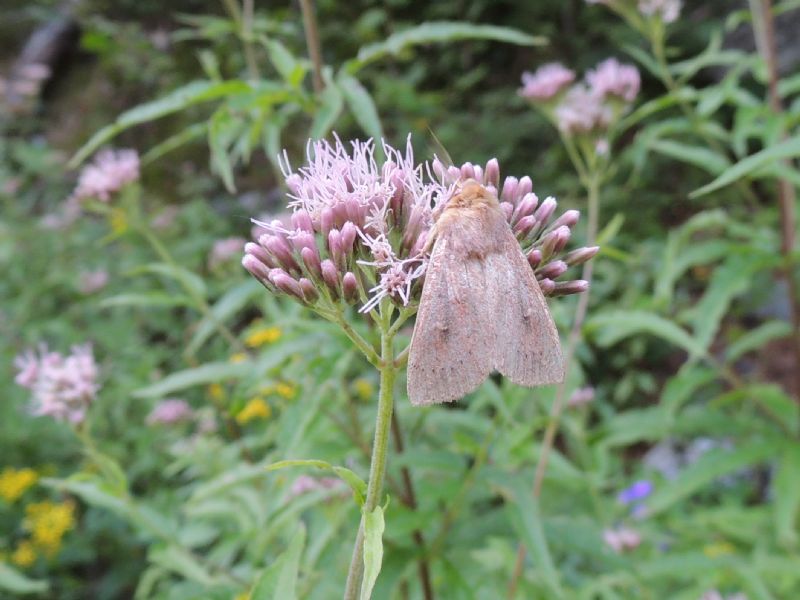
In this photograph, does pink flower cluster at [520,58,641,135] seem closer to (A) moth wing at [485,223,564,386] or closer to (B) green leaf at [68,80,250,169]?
(B) green leaf at [68,80,250,169]

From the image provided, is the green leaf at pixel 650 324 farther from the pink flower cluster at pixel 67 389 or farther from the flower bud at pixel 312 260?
the pink flower cluster at pixel 67 389

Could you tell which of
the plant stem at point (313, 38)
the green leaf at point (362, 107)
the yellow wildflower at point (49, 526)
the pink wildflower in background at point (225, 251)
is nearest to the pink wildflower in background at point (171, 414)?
the pink wildflower in background at point (225, 251)

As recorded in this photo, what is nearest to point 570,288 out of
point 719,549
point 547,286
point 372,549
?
point 547,286

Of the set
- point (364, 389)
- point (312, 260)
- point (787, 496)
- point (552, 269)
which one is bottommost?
point (787, 496)

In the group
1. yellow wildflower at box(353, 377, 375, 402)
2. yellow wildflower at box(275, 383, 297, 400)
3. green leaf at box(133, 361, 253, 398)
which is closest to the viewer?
green leaf at box(133, 361, 253, 398)

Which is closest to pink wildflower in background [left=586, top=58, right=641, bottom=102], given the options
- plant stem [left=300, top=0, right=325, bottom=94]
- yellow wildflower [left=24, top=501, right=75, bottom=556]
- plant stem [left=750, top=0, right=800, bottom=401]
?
plant stem [left=750, top=0, right=800, bottom=401]

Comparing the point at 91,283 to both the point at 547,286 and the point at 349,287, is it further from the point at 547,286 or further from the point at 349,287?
the point at 547,286
